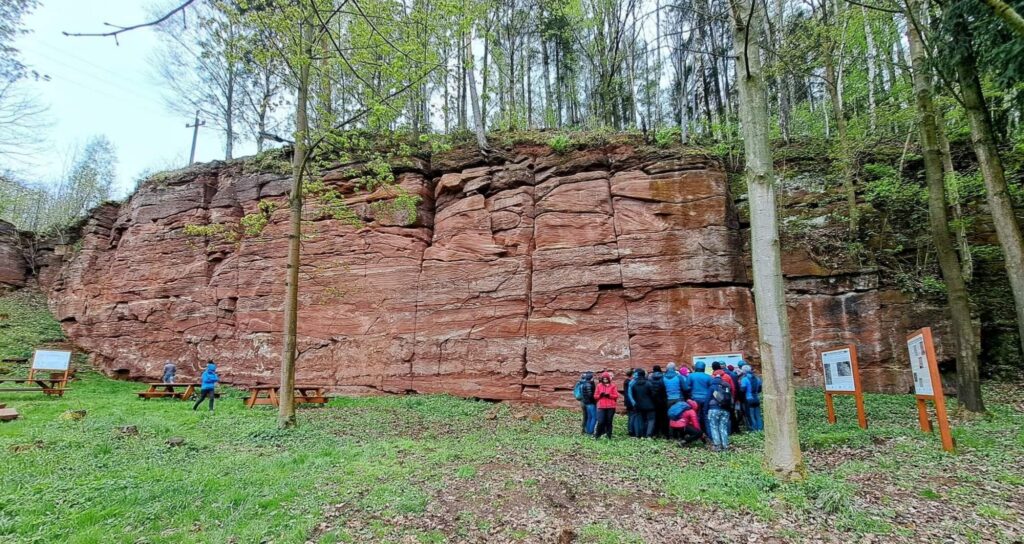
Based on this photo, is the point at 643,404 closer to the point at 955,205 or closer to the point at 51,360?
the point at 955,205

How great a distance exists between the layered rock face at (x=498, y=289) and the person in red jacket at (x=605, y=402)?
448cm

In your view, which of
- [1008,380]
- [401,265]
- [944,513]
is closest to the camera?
[944,513]

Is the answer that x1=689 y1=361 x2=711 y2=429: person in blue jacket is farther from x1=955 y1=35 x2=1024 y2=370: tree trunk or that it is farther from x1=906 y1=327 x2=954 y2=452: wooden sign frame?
x1=955 y1=35 x2=1024 y2=370: tree trunk

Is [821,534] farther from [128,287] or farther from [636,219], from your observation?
[128,287]

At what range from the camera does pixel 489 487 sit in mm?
6562

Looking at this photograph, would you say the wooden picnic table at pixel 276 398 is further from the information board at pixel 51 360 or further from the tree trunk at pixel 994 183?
the tree trunk at pixel 994 183

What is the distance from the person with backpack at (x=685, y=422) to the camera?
9352 mm

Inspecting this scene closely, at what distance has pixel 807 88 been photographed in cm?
2594

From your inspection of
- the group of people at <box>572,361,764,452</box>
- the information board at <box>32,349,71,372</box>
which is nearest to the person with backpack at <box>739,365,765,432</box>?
the group of people at <box>572,361,764,452</box>

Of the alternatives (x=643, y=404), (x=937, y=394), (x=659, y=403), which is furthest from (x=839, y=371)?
(x=643, y=404)

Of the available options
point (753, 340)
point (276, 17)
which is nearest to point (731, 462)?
point (753, 340)

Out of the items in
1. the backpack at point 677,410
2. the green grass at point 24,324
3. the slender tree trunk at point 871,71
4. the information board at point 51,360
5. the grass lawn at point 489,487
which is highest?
the slender tree trunk at point 871,71

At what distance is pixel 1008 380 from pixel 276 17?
71.7 ft

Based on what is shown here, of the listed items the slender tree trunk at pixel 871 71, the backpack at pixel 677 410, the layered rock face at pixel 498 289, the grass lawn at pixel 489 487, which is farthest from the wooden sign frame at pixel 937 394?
the slender tree trunk at pixel 871 71
